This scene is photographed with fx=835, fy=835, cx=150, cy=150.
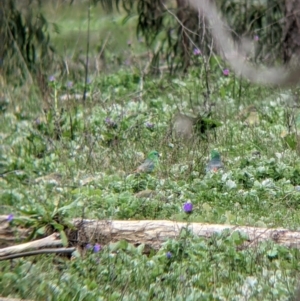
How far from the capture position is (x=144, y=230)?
541 cm

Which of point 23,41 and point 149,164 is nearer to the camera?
point 149,164


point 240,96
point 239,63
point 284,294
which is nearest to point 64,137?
point 240,96

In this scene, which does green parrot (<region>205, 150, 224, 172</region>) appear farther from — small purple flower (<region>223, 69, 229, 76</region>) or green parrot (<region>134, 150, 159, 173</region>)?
small purple flower (<region>223, 69, 229, 76</region>)

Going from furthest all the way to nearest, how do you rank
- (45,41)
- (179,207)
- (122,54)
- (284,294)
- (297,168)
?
(122,54), (45,41), (297,168), (179,207), (284,294)

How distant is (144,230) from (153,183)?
1.12 metres

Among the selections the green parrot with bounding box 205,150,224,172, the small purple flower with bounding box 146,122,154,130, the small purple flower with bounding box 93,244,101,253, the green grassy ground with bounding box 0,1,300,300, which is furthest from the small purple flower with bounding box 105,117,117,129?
the small purple flower with bounding box 93,244,101,253

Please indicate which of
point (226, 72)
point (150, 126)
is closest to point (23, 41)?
point (226, 72)

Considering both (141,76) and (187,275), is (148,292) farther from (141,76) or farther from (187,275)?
(141,76)

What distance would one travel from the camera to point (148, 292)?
4543mm

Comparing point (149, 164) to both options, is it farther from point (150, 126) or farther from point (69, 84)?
point (69, 84)

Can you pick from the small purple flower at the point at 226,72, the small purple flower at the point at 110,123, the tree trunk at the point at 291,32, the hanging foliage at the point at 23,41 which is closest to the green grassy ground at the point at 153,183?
the small purple flower at the point at 110,123

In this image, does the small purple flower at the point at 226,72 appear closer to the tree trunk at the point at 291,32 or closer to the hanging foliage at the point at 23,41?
the tree trunk at the point at 291,32

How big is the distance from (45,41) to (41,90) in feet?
4.07

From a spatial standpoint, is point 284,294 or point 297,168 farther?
point 297,168
